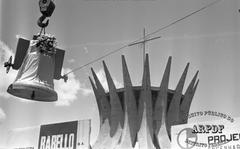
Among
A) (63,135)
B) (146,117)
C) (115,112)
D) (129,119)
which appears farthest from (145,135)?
(63,135)

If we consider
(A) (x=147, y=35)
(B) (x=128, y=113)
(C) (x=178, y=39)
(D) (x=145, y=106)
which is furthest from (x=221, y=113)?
(B) (x=128, y=113)

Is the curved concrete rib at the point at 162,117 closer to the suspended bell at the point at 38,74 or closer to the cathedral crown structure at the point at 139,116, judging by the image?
the cathedral crown structure at the point at 139,116

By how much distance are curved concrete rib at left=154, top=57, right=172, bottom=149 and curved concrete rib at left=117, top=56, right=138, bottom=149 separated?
334mm

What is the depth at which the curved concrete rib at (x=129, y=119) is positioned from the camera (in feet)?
17.6

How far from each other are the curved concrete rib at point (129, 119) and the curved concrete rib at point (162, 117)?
13.1 inches

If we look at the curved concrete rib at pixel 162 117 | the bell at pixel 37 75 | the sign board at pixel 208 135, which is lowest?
the sign board at pixel 208 135

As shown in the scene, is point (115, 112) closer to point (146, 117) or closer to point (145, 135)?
point (146, 117)

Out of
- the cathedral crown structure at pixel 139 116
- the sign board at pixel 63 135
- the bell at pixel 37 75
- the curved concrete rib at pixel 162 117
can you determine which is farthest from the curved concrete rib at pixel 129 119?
the bell at pixel 37 75

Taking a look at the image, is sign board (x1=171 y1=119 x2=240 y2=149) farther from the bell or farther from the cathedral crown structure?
the cathedral crown structure

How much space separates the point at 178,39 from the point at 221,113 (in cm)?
65

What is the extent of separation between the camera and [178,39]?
128 inches

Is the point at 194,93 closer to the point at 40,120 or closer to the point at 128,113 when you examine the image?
the point at 40,120

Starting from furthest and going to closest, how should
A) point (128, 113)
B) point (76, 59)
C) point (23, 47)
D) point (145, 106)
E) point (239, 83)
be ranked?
point (128, 113) → point (145, 106) → point (76, 59) → point (239, 83) → point (23, 47)

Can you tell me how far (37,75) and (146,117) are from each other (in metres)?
4.26
